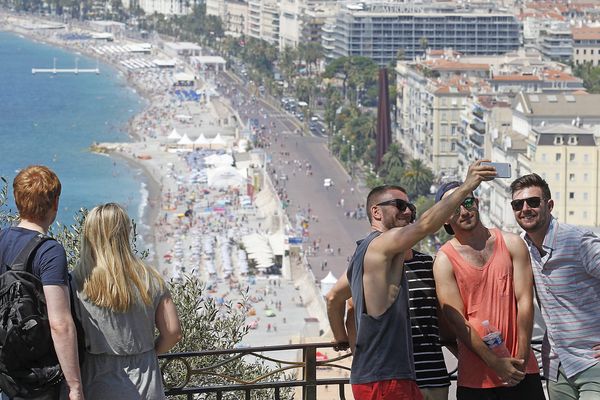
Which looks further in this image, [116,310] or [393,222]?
[393,222]

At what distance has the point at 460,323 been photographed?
4.99m

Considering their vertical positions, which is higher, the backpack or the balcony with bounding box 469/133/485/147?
the backpack

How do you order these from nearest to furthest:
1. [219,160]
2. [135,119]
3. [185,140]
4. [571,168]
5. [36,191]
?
1. [36,191]
2. [571,168]
3. [219,160]
4. [185,140]
5. [135,119]

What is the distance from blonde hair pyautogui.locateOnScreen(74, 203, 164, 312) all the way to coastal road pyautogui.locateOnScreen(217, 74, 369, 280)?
30651mm

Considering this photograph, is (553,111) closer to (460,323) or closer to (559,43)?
(559,43)

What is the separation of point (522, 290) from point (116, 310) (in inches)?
52.8

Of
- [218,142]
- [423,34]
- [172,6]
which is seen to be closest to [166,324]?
[218,142]

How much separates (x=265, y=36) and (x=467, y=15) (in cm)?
2441

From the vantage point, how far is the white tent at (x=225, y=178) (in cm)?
5069

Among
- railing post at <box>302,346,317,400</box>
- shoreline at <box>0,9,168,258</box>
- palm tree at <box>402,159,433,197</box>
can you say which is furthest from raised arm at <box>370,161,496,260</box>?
palm tree at <box>402,159,433,197</box>

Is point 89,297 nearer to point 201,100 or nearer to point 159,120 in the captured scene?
point 159,120

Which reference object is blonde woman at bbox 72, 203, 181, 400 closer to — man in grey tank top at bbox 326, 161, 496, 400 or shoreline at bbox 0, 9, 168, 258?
man in grey tank top at bbox 326, 161, 496, 400

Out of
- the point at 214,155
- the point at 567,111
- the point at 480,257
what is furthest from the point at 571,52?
the point at 480,257

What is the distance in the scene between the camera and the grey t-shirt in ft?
15.7
